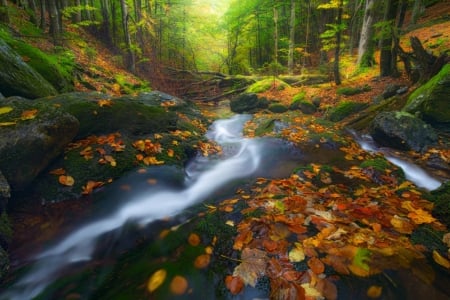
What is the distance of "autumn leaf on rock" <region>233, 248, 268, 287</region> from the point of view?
2186 mm

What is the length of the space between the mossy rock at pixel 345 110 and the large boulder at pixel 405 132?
231cm

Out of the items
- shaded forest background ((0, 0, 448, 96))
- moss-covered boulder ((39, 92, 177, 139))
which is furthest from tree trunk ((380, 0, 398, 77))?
moss-covered boulder ((39, 92, 177, 139))

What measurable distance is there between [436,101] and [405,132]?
1.25 meters

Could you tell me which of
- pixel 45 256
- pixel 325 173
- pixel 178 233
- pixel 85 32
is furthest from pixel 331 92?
pixel 85 32

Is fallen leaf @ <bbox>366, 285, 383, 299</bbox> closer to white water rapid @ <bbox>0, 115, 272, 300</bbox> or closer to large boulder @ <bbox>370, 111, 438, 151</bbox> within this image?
white water rapid @ <bbox>0, 115, 272, 300</bbox>

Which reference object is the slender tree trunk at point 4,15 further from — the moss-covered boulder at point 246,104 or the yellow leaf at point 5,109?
the moss-covered boulder at point 246,104

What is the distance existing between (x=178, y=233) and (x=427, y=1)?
26.2m

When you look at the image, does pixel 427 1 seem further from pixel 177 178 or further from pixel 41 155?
pixel 41 155

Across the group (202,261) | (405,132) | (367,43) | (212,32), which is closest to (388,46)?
(367,43)

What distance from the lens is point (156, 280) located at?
2303 mm

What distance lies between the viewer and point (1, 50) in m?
4.39

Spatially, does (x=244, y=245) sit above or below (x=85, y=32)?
below

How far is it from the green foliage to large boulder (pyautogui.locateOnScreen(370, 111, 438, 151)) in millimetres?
3801

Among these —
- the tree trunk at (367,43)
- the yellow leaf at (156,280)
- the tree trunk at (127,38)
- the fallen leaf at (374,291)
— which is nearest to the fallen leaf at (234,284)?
the yellow leaf at (156,280)
